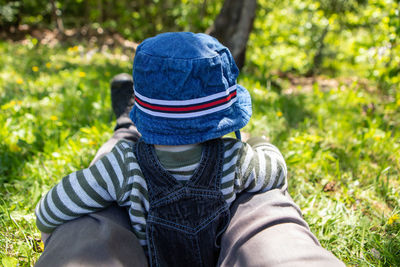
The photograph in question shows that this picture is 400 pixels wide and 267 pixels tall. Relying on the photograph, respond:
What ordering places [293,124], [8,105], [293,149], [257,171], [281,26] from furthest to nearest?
[281,26] < [293,124] < [8,105] < [293,149] < [257,171]

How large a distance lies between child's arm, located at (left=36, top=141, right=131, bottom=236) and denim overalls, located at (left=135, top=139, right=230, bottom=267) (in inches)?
3.8

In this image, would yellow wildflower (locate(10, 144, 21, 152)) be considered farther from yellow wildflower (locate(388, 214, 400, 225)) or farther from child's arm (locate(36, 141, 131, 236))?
yellow wildflower (locate(388, 214, 400, 225))

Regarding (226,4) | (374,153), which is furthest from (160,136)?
(226,4)

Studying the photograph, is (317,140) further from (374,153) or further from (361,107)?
(361,107)

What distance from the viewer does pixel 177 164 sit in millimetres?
1061

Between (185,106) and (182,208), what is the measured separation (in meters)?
0.38

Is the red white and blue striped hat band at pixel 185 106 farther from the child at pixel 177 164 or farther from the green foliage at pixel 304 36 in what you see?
the green foliage at pixel 304 36

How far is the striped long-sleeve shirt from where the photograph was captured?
1066 mm

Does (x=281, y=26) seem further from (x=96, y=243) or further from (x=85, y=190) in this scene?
(x=96, y=243)

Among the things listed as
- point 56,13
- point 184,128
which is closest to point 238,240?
point 184,128

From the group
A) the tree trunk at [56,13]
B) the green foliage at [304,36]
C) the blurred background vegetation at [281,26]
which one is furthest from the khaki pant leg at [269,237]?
the tree trunk at [56,13]

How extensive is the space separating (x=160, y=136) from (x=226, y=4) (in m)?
2.75

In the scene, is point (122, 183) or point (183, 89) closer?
point (183, 89)

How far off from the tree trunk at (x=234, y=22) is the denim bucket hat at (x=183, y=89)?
2.39 meters
